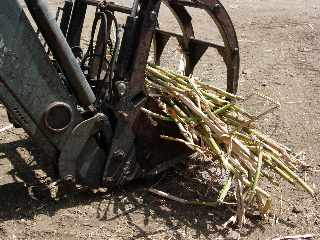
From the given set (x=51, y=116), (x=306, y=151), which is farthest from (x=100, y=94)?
(x=306, y=151)

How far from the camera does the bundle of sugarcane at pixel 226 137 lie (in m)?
4.13

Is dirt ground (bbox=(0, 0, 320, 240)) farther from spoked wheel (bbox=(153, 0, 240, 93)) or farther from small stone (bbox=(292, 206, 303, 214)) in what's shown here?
spoked wheel (bbox=(153, 0, 240, 93))

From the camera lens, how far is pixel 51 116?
12.6 feet

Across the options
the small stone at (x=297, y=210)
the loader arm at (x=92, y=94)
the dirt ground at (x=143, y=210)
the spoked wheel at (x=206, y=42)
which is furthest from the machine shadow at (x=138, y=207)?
the spoked wheel at (x=206, y=42)

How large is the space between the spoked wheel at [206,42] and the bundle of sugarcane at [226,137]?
0.23 m

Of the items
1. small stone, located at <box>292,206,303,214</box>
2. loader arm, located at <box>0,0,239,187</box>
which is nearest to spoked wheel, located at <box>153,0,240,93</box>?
loader arm, located at <box>0,0,239,187</box>

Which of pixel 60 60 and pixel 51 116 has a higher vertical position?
pixel 60 60

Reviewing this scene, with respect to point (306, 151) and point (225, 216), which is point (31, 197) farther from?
point (306, 151)

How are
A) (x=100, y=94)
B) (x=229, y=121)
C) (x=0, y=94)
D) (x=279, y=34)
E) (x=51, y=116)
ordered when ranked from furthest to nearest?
1. (x=279, y=34)
2. (x=229, y=121)
3. (x=100, y=94)
4. (x=51, y=116)
5. (x=0, y=94)

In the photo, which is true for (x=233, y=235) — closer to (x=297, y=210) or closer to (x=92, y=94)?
(x=297, y=210)

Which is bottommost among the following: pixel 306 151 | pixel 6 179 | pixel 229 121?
pixel 6 179

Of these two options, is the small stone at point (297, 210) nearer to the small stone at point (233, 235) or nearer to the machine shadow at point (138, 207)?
the machine shadow at point (138, 207)

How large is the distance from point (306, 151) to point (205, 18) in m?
6.17

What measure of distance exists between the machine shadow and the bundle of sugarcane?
217mm
